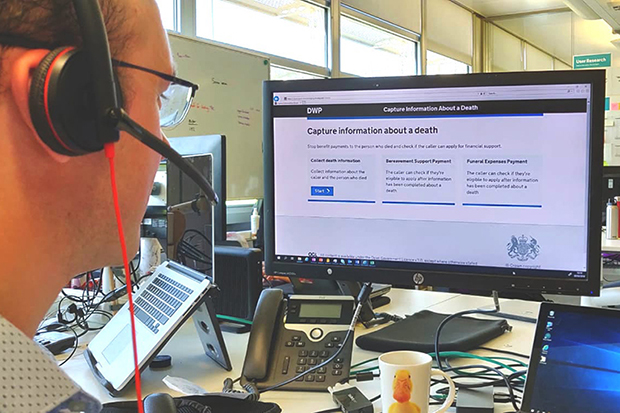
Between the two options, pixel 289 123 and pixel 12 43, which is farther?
pixel 289 123

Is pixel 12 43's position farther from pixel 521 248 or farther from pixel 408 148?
pixel 521 248

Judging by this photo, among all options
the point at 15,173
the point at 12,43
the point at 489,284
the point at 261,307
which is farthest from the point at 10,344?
the point at 489,284

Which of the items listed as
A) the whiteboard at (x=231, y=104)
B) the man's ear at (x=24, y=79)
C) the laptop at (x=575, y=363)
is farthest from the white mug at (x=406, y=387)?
the whiteboard at (x=231, y=104)

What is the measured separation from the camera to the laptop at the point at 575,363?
77 cm

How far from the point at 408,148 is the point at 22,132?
67cm

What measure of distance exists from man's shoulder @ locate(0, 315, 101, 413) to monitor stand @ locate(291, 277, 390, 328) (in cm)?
78

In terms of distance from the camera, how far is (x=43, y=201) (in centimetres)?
53

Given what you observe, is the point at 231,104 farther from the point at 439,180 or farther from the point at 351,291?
the point at 439,180

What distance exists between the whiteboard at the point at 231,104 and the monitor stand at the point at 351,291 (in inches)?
70.5

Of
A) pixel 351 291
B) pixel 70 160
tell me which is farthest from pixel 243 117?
pixel 70 160

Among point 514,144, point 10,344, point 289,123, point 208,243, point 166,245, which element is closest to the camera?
point 10,344

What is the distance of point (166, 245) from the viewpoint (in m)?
1.34

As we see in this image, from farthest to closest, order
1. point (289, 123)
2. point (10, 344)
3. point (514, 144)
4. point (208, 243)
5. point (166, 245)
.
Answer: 1. point (166, 245)
2. point (208, 243)
3. point (289, 123)
4. point (514, 144)
5. point (10, 344)

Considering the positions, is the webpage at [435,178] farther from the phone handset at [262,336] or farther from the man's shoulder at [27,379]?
the man's shoulder at [27,379]
